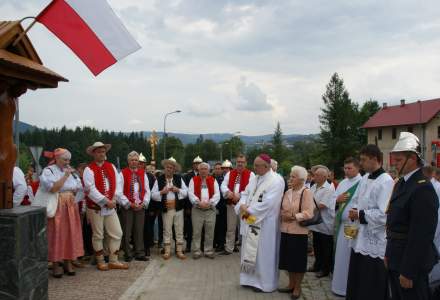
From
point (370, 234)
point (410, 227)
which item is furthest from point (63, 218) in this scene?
point (410, 227)

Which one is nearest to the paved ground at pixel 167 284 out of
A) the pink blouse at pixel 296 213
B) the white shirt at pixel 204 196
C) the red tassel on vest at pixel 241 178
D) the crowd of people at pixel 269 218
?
the crowd of people at pixel 269 218

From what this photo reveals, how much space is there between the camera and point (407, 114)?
2366 inches

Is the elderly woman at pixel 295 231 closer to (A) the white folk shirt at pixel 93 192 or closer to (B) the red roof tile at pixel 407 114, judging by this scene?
(A) the white folk shirt at pixel 93 192

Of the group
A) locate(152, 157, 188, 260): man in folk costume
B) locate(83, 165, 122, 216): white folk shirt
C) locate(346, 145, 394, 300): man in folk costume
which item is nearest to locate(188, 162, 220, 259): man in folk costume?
locate(152, 157, 188, 260): man in folk costume

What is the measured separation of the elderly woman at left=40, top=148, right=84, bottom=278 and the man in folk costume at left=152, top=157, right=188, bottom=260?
1932 mm

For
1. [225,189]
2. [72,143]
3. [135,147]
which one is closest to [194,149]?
[135,147]

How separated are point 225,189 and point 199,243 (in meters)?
1.28

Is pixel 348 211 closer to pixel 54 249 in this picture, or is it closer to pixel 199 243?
pixel 199 243

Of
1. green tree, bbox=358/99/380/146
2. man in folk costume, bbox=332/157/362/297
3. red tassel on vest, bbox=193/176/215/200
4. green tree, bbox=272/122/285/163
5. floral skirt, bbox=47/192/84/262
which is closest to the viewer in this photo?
man in folk costume, bbox=332/157/362/297

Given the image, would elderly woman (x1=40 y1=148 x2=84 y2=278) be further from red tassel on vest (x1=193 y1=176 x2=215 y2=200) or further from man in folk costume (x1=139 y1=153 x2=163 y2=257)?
red tassel on vest (x1=193 y1=176 x2=215 y2=200)

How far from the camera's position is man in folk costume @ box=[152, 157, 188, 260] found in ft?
30.3

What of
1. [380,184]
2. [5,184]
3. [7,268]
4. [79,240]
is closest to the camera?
[7,268]

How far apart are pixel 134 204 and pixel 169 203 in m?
0.85

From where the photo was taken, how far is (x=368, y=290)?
17.4 feet
